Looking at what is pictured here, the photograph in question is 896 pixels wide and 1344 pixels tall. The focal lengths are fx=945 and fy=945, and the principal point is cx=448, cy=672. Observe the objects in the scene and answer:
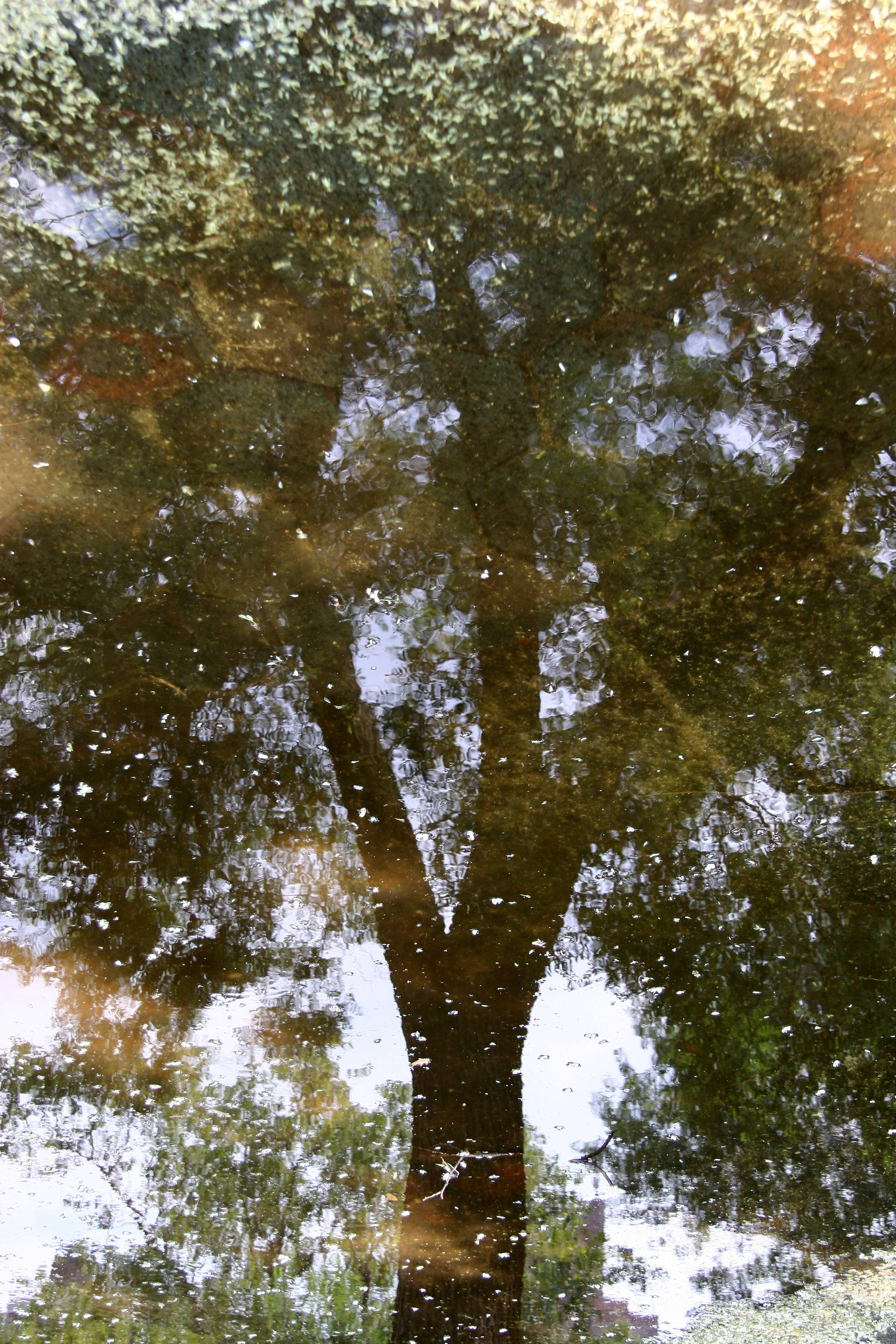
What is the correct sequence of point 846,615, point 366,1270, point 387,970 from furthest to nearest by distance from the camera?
point 846,615 < point 387,970 < point 366,1270

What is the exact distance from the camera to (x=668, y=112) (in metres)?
2.22

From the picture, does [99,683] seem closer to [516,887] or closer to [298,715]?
[298,715]

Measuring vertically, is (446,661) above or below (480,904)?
above

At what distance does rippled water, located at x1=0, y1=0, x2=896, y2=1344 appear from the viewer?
2.05 meters

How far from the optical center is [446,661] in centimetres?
225

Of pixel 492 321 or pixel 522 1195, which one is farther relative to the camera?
pixel 492 321

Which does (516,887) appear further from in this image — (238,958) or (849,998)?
(849,998)

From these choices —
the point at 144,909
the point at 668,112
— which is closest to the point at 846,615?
the point at 668,112

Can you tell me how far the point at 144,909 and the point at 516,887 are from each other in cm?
84

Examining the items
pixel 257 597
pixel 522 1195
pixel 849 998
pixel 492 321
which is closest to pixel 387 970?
pixel 522 1195

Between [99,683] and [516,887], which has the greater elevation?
[99,683]

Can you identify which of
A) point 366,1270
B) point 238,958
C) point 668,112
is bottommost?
point 366,1270

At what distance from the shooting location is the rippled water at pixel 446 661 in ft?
6.72

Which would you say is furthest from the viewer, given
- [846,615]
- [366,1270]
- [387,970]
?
[846,615]
